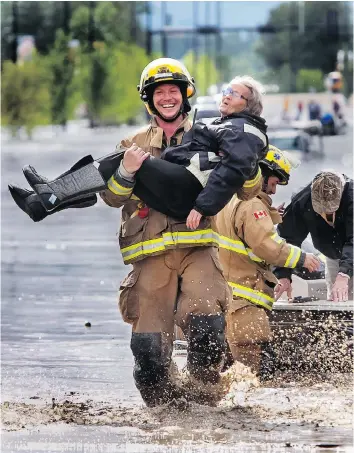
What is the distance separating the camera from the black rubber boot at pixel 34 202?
8.65 meters

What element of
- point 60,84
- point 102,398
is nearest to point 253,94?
point 102,398

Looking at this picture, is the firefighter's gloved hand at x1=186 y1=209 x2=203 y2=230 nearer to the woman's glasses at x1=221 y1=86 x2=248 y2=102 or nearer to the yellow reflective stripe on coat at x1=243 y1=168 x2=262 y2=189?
the yellow reflective stripe on coat at x1=243 y1=168 x2=262 y2=189

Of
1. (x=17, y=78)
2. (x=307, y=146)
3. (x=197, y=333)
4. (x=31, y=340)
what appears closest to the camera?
(x=197, y=333)

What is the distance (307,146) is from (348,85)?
79.6m

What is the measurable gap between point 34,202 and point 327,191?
7.60ft

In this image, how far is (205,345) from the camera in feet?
28.5

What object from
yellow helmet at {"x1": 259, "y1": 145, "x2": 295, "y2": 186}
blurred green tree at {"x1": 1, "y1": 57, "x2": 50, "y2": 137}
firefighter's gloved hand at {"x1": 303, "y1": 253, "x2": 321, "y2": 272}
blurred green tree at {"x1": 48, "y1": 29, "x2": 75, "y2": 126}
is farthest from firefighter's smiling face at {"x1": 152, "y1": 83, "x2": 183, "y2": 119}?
blurred green tree at {"x1": 48, "y1": 29, "x2": 75, "y2": 126}

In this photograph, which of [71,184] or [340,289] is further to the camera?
[340,289]

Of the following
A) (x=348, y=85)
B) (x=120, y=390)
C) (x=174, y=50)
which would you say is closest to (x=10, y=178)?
(x=120, y=390)

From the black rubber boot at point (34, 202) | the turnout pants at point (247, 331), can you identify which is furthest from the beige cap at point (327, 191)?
the black rubber boot at point (34, 202)

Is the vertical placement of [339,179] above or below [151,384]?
above

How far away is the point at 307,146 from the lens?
4434 centimetres

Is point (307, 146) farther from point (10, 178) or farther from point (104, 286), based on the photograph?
point (104, 286)

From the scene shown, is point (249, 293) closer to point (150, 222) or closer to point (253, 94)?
point (150, 222)
